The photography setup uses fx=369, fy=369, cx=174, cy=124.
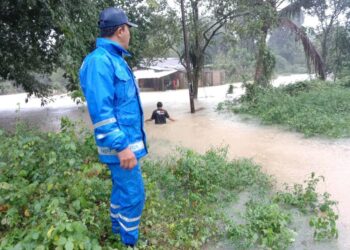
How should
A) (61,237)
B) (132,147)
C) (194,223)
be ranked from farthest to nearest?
(194,223) < (132,147) < (61,237)

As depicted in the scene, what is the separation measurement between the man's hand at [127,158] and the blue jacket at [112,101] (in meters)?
0.04

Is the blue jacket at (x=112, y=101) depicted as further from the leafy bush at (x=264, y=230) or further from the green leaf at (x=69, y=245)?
the leafy bush at (x=264, y=230)

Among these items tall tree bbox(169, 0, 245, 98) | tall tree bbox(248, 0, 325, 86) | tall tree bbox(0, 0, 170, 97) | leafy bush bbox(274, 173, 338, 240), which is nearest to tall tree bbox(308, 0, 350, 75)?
tall tree bbox(248, 0, 325, 86)

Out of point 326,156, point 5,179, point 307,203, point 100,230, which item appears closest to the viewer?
point 100,230

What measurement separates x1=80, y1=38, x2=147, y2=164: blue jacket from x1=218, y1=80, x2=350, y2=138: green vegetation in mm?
6207

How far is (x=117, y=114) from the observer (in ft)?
8.89

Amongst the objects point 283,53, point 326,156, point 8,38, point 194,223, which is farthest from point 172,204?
point 283,53

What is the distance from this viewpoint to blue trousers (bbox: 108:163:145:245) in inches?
109

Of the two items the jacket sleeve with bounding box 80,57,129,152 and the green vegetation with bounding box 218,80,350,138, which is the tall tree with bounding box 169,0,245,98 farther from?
the jacket sleeve with bounding box 80,57,129,152

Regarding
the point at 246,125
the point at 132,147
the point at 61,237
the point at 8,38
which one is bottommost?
the point at 246,125

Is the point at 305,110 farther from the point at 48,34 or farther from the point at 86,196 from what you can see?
the point at 86,196

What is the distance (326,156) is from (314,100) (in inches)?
202

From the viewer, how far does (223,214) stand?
3803mm

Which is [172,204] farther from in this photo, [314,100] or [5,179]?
[314,100]
